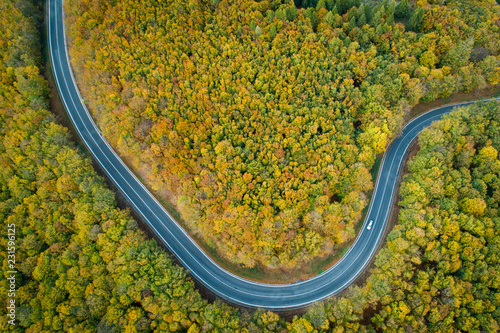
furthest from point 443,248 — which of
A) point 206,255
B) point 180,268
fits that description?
point 180,268

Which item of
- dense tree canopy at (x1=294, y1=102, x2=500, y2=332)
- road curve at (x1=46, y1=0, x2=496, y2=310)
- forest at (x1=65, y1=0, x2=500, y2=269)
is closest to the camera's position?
dense tree canopy at (x1=294, y1=102, x2=500, y2=332)

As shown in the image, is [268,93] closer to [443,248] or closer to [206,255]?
[206,255]

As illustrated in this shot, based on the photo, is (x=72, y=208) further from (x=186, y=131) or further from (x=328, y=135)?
(x=328, y=135)

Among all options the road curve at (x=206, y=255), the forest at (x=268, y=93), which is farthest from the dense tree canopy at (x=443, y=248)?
the forest at (x=268, y=93)

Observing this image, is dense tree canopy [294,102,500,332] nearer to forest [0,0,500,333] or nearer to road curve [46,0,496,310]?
forest [0,0,500,333]

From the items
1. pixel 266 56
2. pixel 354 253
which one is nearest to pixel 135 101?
pixel 266 56

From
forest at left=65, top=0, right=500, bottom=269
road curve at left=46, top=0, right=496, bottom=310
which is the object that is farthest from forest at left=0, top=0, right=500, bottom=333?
forest at left=65, top=0, right=500, bottom=269

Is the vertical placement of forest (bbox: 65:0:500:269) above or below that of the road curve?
above
